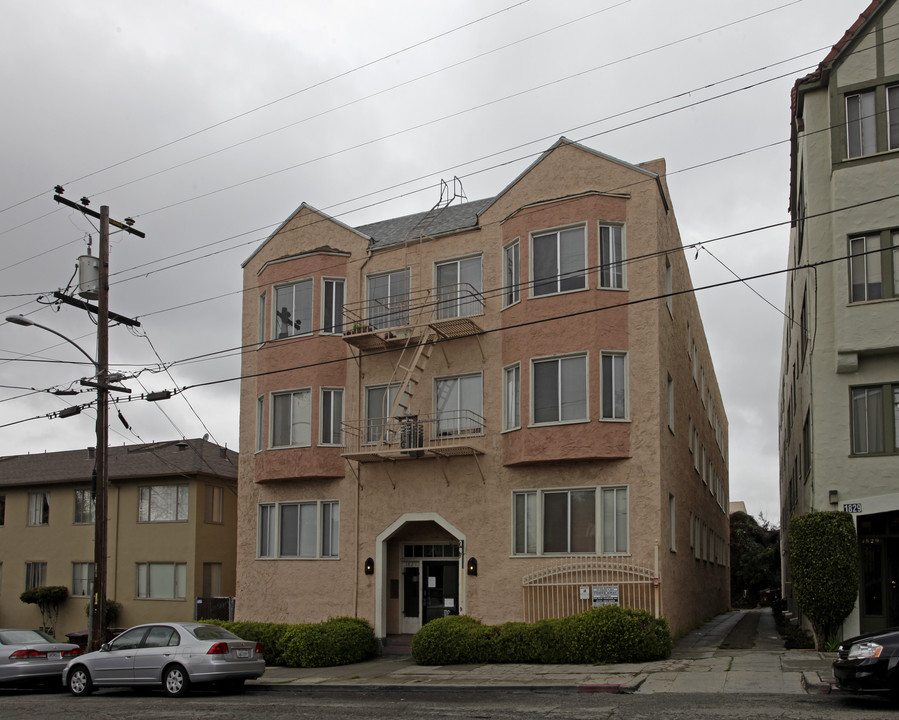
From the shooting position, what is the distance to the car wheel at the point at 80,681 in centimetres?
1892

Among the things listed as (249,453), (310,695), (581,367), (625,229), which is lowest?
(310,695)

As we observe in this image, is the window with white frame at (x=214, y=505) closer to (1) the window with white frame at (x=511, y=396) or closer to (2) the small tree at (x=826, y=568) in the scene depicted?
(1) the window with white frame at (x=511, y=396)

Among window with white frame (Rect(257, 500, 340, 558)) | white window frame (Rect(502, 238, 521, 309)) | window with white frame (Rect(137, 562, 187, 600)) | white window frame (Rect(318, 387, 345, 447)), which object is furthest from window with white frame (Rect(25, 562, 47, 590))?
white window frame (Rect(502, 238, 521, 309))

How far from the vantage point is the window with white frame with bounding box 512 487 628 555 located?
21.1 meters

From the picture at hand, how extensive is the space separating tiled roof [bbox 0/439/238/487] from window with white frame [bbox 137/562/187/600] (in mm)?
3202

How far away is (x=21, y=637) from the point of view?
20906 millimetres

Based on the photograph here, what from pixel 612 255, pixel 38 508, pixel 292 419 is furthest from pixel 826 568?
pixel 38 508

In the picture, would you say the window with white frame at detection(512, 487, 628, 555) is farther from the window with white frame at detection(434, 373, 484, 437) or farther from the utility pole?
the utility pole

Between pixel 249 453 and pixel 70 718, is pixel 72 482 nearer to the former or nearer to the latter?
pixel 249 453

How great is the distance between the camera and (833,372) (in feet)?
64.7

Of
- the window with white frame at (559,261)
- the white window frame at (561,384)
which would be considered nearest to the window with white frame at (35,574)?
the white window frame at (561,384)

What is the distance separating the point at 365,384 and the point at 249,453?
4.33 meters

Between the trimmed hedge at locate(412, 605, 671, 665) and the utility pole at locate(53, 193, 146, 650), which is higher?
the utility pole at locate(53, 193, 146, 650)

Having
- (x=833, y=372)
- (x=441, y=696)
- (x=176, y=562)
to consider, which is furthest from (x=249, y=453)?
(x=833, y=372)
